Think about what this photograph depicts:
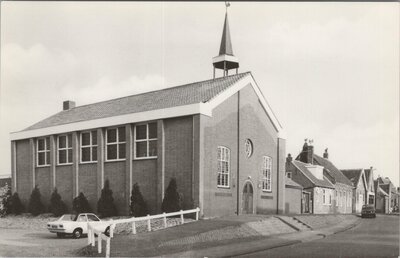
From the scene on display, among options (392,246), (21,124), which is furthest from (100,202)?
(392,246)

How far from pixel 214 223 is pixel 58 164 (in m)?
16.5

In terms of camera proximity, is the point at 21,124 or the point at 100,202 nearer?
the point at 21,124

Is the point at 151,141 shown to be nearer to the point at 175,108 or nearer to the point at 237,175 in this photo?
the point at 175,108

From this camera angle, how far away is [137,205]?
2769 centimetres

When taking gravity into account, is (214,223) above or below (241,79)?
below

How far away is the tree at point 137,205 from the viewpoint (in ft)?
90.8

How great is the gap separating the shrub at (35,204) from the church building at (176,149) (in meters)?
0.68

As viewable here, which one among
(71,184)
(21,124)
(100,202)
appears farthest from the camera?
(71,184)

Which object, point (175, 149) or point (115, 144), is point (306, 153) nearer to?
point (115, 144)

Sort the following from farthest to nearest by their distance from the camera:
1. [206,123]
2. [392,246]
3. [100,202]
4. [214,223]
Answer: [100,202], [206,123], [214,223], [392,246]

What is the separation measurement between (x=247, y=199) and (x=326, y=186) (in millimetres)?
22725

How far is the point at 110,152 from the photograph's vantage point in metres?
31.0

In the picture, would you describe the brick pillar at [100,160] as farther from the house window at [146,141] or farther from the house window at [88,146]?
the house window at [146,141]

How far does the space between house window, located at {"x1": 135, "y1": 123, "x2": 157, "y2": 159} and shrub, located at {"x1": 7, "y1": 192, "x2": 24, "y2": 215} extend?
12183 millimetres
